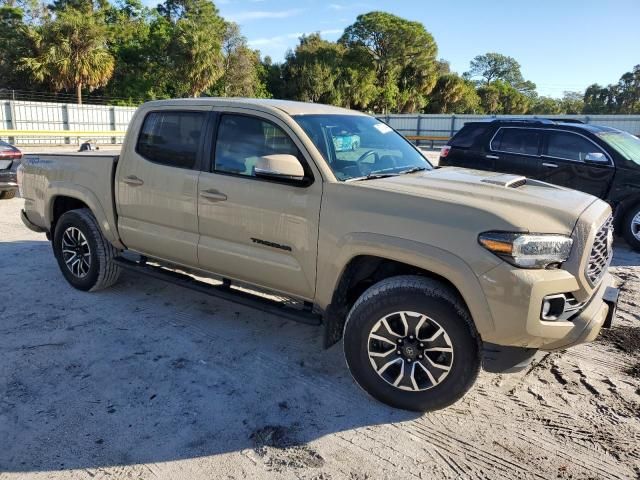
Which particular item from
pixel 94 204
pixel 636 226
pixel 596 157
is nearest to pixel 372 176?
pixel 94 204

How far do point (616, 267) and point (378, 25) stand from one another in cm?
5253

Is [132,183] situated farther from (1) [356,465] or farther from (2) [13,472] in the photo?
(1) [356,465]

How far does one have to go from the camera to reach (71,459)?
2.79m

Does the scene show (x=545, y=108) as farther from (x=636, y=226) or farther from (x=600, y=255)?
(x=600, y=255)

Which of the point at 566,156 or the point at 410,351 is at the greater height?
the point at 566,156

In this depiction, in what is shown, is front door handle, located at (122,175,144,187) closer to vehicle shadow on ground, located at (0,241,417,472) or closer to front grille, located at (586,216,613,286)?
vehicle shadow on ground, located at (0,241,417,472)

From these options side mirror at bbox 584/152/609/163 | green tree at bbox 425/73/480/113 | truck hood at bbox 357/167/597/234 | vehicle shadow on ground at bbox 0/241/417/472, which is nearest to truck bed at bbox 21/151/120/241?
vehicle shadow on ground at bbox 0/241/417/472

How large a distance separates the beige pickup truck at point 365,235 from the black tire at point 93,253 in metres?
0.17

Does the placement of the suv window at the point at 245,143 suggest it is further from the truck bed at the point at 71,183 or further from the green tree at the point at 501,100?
the green tree at the point at 501,100

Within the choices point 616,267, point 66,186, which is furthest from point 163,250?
point 616,267

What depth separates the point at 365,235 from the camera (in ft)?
10.6

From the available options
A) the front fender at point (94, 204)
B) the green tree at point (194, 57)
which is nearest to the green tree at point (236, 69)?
the green tree at point (194, 57)

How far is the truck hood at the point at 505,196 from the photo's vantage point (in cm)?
292

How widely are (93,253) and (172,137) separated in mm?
1505
